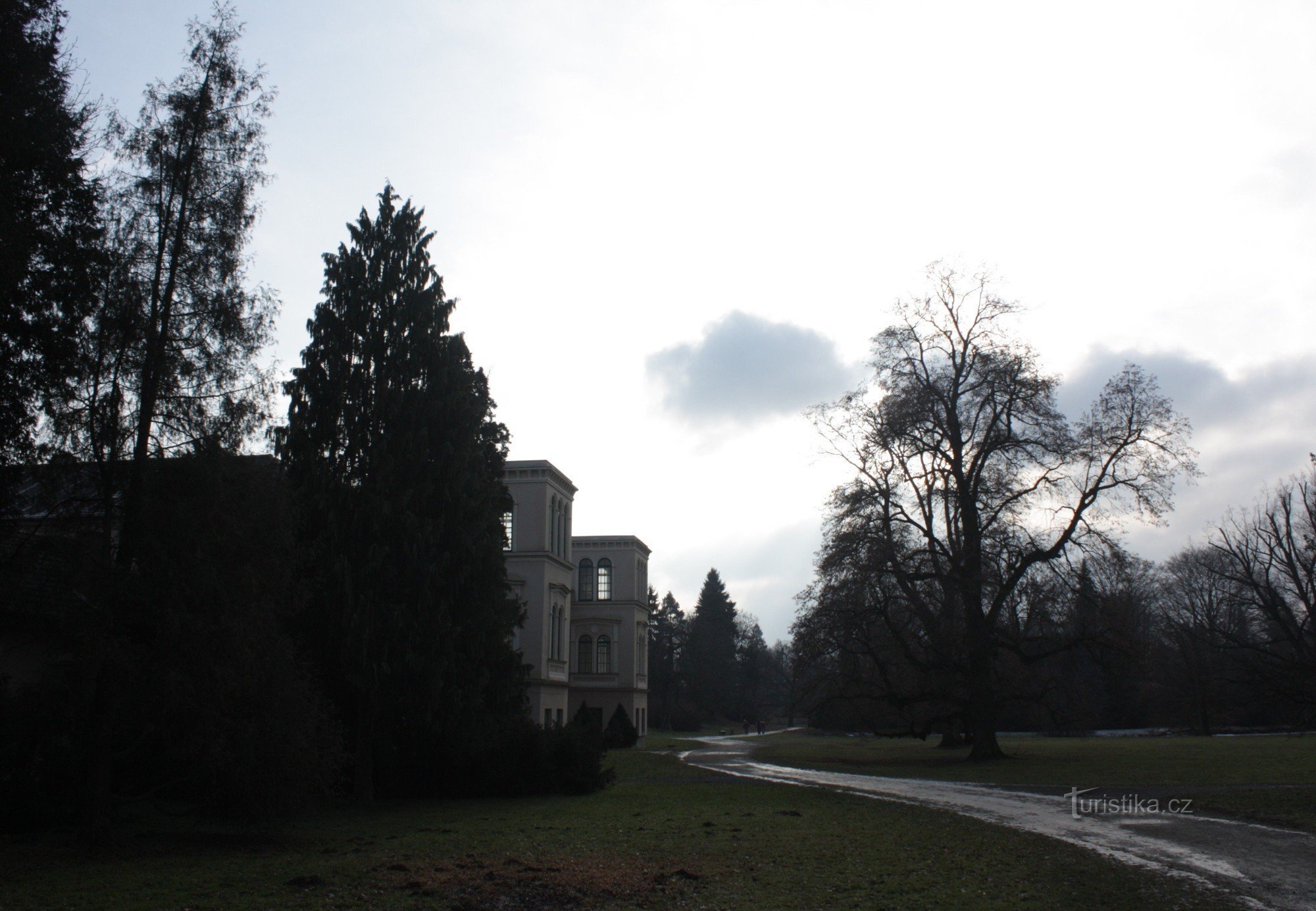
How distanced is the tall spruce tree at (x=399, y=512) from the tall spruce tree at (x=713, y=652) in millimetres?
86116

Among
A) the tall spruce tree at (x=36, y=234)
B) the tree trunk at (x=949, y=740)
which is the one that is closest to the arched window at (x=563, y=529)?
the tree trunk at (x=949, y=740)

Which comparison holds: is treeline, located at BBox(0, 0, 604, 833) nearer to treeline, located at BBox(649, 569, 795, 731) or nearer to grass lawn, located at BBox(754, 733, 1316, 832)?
grass lawn, located at BBox(754, 733, 1316, 832)

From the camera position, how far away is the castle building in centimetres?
4291

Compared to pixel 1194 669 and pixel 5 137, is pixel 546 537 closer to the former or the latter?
pixel 5 137

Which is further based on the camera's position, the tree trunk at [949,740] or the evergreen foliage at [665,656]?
the evergreen foliage at [665,656]

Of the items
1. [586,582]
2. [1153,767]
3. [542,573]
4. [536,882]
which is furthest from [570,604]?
[536,882]

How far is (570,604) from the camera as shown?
5278 centimetres

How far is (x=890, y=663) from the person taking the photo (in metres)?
34.4

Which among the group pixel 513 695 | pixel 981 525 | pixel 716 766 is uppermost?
pixel 981 525

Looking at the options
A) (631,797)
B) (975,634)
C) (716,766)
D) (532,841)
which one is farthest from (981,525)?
(532,841)

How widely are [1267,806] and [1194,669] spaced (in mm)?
38260

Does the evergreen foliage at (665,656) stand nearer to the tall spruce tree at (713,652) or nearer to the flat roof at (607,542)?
the tall spruce tree at (713,652)

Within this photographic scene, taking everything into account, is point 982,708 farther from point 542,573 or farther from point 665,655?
point 665,655

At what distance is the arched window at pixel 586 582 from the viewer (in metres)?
57.2
